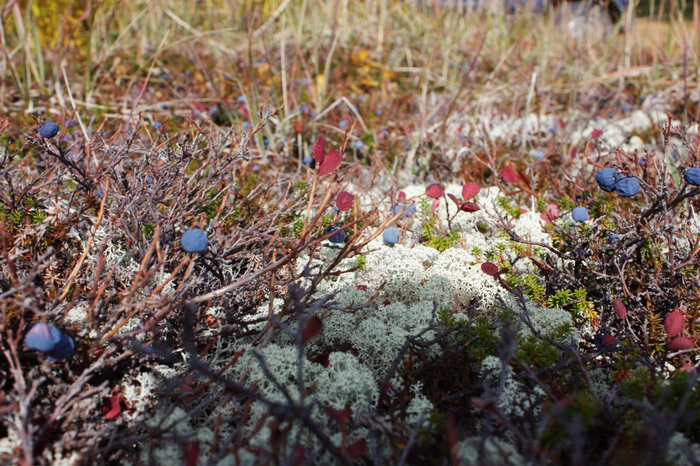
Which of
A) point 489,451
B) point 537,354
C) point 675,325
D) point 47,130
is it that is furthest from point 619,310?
point 47,130

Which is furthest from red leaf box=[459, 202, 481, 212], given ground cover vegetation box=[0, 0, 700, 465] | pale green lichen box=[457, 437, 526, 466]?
pale green lichen box=[457, 437, 526, 466]

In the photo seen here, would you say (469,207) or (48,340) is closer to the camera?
(48,340)

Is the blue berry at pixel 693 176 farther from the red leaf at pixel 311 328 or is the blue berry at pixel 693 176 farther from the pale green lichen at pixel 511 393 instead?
the red leaf at pixel 311 328

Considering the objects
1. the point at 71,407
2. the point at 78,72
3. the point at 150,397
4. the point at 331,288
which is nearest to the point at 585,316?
the point at 331,288

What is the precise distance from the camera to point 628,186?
129 centimetres

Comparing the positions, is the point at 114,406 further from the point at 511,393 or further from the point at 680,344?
the point at 680,344

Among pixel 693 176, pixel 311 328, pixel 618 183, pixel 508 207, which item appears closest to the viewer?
pixel 311 328

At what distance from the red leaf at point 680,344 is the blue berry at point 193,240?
1143mm

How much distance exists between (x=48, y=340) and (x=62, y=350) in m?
0.06

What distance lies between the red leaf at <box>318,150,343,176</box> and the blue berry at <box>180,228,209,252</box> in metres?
0.40

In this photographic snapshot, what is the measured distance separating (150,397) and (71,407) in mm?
165

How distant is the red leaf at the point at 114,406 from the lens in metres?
1.09

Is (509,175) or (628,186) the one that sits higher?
(628,186)

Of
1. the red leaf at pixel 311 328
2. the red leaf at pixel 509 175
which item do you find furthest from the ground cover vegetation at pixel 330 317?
the red leaf at pixel 509 175
